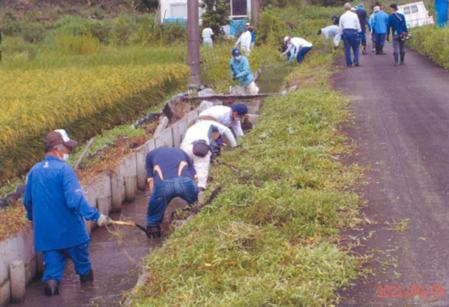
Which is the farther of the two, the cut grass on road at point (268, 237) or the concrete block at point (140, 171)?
the concrete block at point (140, 171)

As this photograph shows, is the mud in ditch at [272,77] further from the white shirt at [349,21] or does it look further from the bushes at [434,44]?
the bushes at [434,44]

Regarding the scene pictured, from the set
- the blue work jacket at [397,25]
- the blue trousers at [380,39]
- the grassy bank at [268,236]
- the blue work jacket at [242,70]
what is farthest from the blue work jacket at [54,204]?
the blue trousers at [380,39]

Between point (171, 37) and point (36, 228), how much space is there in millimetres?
21720

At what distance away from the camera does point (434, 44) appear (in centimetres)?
1986

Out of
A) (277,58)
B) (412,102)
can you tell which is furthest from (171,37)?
(412,102)

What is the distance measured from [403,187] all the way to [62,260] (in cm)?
420

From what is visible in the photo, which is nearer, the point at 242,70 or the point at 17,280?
the point at 17,280

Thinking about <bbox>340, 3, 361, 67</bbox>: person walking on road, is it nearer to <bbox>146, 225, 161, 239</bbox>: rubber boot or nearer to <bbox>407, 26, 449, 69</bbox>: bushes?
<bbox>407, 26, 449, 69</bbox>: bushes

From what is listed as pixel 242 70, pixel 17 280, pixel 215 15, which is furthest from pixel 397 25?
pixel 215 15

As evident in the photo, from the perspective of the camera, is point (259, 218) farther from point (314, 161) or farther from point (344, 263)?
point (314, 161)

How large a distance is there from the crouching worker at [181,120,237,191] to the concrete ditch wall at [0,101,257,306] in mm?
1251

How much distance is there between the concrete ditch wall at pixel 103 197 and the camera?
6.71 metres

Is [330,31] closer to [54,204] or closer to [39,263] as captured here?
[39,263]

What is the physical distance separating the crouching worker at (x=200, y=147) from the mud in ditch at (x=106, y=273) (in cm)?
82
